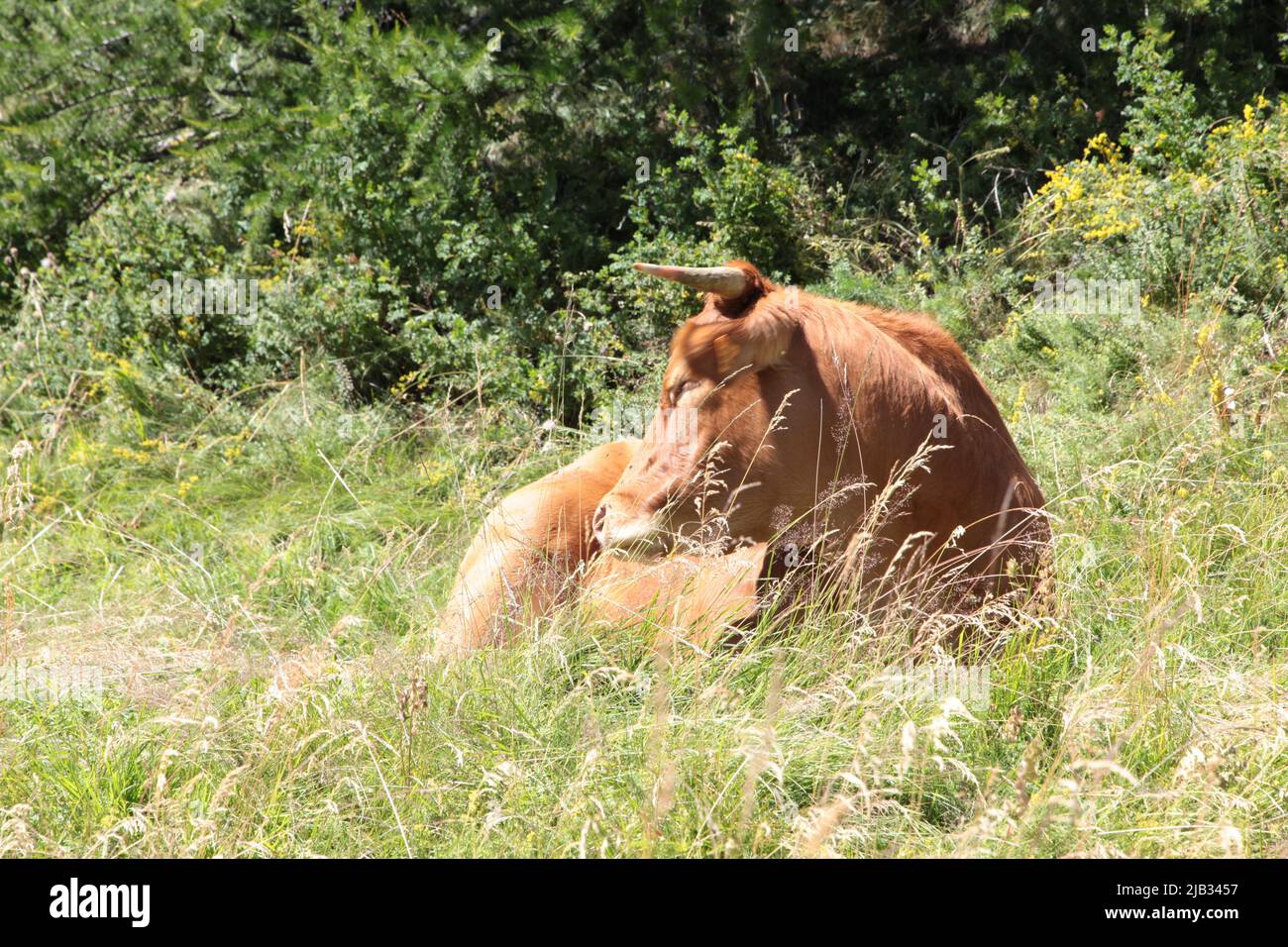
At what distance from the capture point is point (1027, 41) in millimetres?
8641

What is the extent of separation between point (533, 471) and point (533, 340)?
149cm

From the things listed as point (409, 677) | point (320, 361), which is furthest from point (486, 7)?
point (409, 677)
